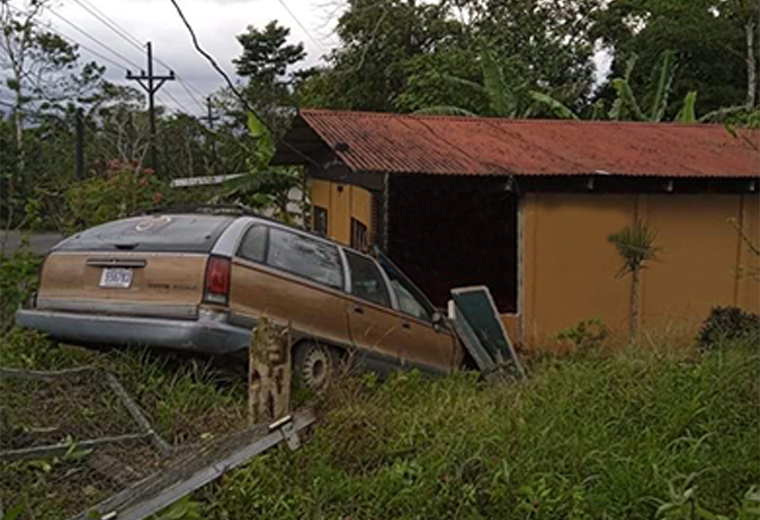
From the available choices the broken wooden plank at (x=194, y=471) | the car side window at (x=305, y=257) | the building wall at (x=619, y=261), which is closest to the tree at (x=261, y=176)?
the building wall at (x=619, y=261)

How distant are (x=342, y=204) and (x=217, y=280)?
25.8 feet

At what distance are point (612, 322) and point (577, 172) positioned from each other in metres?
2.29

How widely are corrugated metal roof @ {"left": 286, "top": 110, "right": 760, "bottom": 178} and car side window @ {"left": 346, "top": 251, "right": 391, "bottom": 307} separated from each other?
2.52 m

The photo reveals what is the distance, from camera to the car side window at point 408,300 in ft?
25.2

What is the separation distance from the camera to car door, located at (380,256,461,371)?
Answer: 753 cm

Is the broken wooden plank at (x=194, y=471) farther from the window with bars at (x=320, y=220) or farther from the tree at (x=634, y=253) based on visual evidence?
the window with bars at (x=320, y=220)

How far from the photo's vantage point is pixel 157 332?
5488mm

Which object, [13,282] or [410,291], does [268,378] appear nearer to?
[410,291]

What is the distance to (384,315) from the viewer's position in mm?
7168

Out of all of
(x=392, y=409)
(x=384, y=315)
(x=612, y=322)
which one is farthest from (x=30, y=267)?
(x=612, y=322)

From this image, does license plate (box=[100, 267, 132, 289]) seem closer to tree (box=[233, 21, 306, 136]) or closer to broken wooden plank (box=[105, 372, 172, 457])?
broken wooden plank (box=[105, 372, 172, 457])

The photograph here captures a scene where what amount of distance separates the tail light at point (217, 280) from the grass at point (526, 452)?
4.11 ft

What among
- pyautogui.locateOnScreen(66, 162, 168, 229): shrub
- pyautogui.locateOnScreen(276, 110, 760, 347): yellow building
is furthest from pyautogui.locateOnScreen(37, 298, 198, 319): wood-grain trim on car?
pyautogui.locateOnScreen(66, 162, 168, 229): shrub

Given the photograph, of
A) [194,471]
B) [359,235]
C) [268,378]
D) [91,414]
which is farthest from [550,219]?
[194,471]
